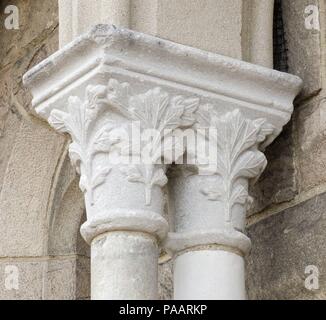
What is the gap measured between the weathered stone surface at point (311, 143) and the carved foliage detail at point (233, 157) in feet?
0.48

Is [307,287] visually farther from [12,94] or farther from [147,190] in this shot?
[12,94]

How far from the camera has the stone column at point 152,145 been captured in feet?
11.3

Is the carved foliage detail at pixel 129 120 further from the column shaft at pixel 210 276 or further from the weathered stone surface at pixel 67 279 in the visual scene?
the weathered stone surface at pixel 67 279

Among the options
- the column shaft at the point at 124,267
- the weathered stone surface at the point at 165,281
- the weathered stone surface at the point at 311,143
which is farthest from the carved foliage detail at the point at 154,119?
the weathered stone surface at the point at 165,281

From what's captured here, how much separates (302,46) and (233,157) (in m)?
0.41

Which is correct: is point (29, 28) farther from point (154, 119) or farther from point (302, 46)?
point (154, 119)

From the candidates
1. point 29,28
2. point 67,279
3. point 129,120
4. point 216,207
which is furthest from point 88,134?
point 29,28

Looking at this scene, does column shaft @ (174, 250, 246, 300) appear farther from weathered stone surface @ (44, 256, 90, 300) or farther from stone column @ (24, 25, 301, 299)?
weathered stone surface @ (44, 256, 90, 300)

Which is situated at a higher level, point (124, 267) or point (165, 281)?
point (165, 281)

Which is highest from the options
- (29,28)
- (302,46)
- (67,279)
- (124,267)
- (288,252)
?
(29,28)

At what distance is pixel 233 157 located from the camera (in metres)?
3.63

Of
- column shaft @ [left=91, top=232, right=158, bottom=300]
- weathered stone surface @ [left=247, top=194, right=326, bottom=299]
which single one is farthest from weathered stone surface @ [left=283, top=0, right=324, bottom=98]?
column shaft @ [left=91, top=232, right=158, bottom=300]
